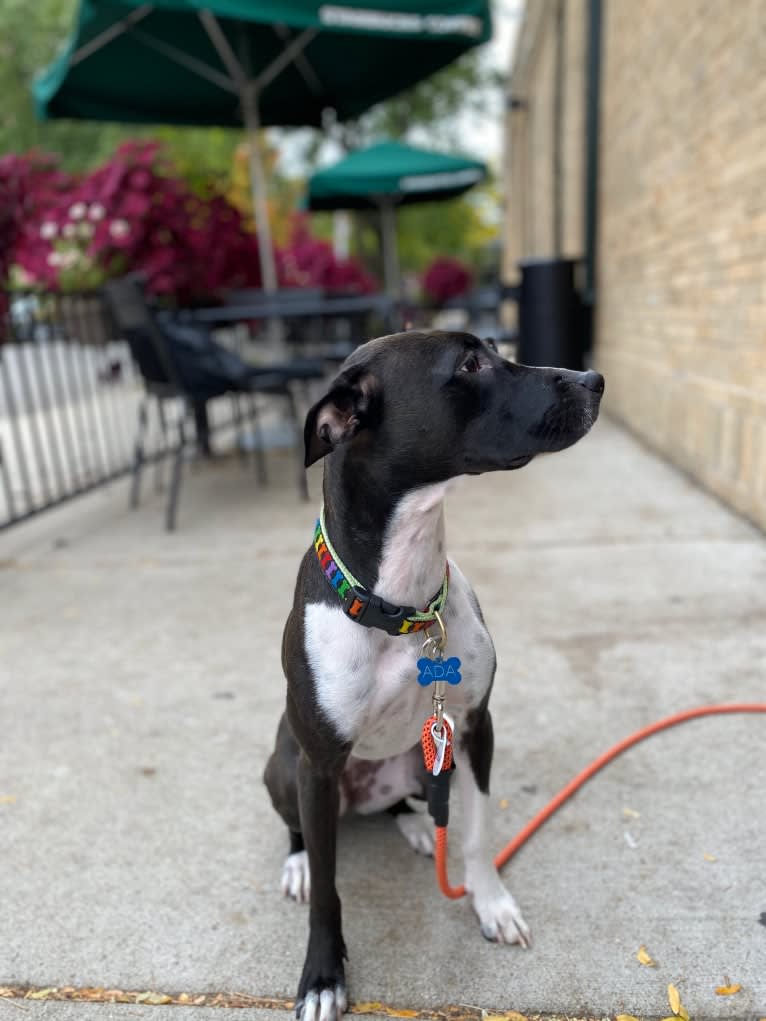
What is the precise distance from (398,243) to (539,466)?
23.2 meters

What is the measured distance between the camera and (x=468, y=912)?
1891 mm

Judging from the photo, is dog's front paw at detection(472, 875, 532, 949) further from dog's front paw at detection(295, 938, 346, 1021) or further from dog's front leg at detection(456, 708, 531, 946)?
dog's front paw at detection(295, 938, 346, 1021)

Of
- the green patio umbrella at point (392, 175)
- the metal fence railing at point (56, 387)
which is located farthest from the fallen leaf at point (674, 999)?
the green patio umbrella at point (392, 175)

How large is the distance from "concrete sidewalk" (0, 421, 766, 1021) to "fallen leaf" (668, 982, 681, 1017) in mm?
19

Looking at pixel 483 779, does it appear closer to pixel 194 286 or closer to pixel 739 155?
pixel 739 155

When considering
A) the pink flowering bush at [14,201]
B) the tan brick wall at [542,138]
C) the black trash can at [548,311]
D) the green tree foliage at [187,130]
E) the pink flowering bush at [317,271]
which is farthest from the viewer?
the green tree foliage at [187,130]

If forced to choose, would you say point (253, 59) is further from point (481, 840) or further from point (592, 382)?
point (481, 840)

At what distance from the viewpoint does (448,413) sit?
4.97ft

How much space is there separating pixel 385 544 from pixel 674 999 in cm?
109

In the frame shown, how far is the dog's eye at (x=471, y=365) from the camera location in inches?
60.5

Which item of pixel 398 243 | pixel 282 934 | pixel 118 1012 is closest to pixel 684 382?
pixel 282 934

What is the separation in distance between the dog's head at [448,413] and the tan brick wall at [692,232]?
299 cm

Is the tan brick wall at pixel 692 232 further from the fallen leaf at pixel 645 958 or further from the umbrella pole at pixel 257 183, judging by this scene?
the umbrella pole at pixel 257 183

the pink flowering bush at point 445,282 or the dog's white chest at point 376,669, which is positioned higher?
the pink flowering bush at point 445,282
